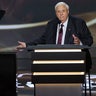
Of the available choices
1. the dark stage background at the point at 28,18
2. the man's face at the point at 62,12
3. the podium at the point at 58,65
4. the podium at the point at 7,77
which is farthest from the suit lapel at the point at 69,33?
the dark stage background at the point at 28,18

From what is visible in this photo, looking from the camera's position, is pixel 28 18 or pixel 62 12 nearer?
pixel 62 12

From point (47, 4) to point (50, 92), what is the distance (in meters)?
4.17

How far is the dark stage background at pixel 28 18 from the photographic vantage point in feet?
29.9

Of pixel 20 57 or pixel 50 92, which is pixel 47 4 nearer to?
pixel 20 57

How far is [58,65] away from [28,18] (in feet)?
13.7

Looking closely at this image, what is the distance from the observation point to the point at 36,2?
9164 millimetres

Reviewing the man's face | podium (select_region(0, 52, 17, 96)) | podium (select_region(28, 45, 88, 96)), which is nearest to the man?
the man's face

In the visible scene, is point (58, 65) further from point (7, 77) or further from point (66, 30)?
point (7, 77)

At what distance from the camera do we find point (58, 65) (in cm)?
512

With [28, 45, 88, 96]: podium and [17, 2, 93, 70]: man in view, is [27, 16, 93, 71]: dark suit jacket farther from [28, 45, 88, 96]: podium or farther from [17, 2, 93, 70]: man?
[28, 45, 88, 96]: podium

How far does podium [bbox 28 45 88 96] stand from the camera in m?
5.11

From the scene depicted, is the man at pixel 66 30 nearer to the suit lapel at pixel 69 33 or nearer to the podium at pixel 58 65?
the suit lapel at pixel 69 33

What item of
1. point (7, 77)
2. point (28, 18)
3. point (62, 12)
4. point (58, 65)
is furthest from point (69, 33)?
point (28, 18)

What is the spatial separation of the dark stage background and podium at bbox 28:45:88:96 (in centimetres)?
400
